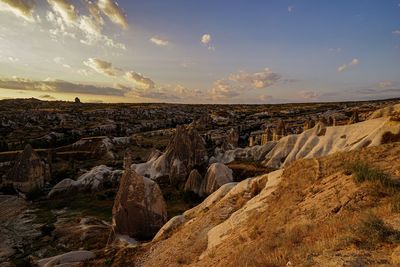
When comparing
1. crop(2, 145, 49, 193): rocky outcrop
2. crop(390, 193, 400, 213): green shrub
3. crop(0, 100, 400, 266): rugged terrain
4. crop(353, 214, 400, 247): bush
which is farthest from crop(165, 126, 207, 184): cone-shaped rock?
crop(353, 214, 400, 247): bush

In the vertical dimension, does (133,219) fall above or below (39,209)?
above

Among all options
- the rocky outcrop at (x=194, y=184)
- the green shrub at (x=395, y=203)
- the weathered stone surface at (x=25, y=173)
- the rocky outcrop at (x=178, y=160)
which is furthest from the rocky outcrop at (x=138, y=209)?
the weathered stone surface at (x=25, y=173)

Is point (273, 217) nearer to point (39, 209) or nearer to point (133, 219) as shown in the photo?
point (133, 219)

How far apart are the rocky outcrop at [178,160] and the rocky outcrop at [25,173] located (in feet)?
43.1

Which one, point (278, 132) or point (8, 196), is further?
point (278, 132)

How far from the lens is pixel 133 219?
21625 mm

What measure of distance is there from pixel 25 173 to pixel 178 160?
19.4 metres

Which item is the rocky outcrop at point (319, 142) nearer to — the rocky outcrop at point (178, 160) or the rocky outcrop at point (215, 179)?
the rocky outcrop at point (215, 179)

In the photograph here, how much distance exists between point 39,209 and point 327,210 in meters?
35.4

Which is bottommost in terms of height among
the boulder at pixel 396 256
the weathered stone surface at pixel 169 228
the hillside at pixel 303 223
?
the weathered stone surface at pixel 169 228

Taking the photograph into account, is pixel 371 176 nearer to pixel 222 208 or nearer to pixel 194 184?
pixel 222 208

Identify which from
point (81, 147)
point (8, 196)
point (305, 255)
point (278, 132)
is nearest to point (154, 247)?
point (305, 255)

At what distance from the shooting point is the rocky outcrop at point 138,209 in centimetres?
2147

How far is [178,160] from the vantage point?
45812mm
